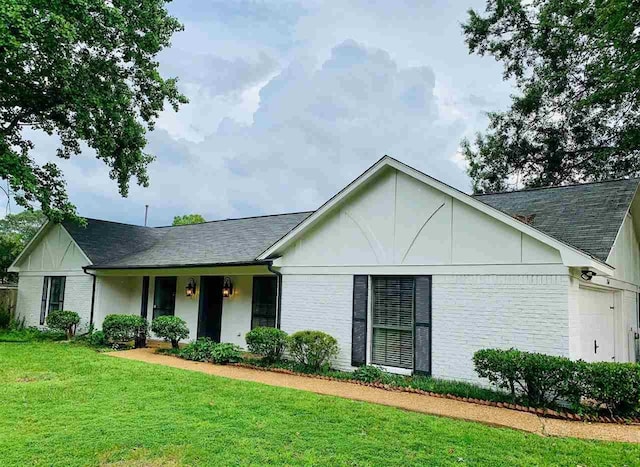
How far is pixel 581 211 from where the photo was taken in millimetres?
9398

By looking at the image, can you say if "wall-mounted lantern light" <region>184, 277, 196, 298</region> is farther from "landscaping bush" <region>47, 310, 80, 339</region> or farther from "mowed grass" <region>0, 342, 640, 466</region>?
"mowed grass" <region>0, 342, 640, 466</region>

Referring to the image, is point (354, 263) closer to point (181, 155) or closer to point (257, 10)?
point (257, 10)

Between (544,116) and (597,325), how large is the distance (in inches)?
639

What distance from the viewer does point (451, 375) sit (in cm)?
845

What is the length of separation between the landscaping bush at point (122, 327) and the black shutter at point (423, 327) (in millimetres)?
8840

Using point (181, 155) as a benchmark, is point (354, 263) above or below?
below

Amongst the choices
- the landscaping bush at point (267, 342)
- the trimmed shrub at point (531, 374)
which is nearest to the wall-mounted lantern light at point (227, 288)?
the landscaping bush at point (267, 342)

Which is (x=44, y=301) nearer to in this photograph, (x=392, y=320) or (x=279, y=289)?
(x=279, y=289)

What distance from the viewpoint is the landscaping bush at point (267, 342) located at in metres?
10.3

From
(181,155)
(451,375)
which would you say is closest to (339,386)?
(451,375)

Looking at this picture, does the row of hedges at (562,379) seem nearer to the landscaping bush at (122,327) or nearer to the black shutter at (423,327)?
the black shutter at (423,327)

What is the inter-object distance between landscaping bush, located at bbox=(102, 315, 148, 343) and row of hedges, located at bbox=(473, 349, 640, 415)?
1022 centimetres

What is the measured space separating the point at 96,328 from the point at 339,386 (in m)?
10.5

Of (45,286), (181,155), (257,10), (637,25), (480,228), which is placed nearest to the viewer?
(480,228)
